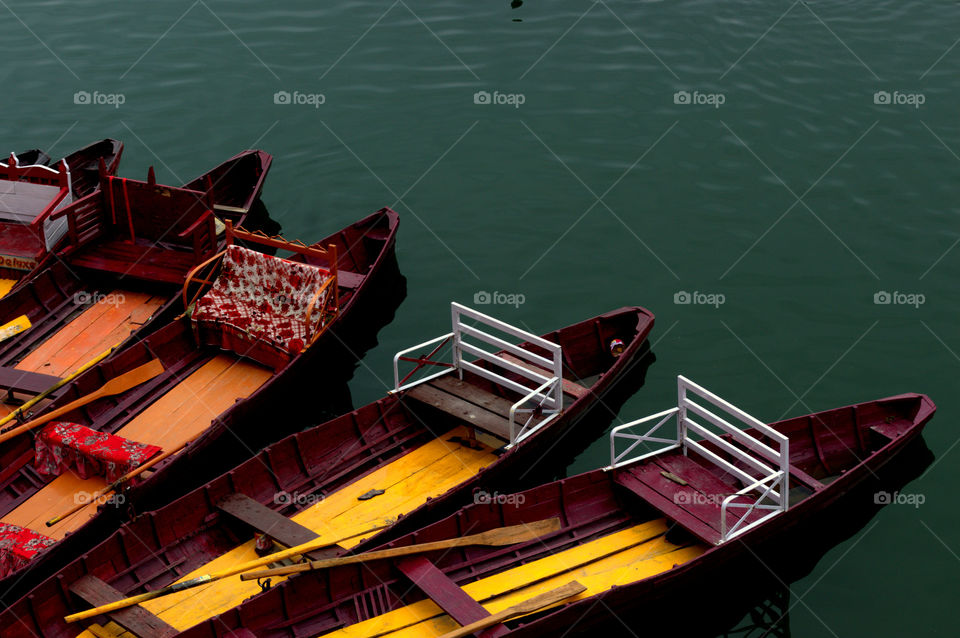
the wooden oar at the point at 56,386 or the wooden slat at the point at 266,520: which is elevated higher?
the wooden oar at the point at 56,386

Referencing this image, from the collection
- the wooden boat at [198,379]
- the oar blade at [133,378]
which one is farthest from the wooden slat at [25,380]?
the oar blade at [133,378]

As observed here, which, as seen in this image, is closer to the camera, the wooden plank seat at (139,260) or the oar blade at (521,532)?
the oar blade at (521,532)

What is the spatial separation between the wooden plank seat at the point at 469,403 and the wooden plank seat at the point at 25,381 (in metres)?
5.56

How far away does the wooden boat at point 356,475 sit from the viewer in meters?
14.5

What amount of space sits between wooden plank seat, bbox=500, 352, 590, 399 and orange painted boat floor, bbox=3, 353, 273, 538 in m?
3.90

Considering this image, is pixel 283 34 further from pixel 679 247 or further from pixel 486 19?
pixel 679 247

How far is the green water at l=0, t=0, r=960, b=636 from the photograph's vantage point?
65.8 feet

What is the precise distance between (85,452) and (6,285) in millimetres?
5646

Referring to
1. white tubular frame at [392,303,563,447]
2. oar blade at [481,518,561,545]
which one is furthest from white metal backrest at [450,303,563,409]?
oar blade at [481,518,561,545]

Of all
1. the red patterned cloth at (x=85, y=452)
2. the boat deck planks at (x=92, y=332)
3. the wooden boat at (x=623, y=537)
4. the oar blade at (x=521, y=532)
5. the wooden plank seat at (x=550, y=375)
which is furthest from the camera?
the boat deck planks at (x=92, y=332)

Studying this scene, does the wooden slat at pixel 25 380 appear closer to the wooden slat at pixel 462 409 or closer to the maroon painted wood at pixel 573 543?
the maroon painted wood at pixel 573 543

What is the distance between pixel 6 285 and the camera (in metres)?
20.5

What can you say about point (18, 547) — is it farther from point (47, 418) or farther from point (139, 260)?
point (139, 260)

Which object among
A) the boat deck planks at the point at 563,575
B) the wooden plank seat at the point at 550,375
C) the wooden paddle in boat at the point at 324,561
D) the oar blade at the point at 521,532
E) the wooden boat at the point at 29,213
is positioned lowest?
the boat deck planks at the point at 563,575
